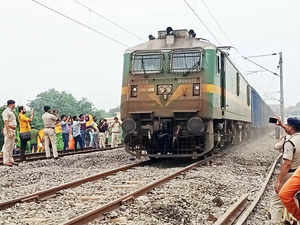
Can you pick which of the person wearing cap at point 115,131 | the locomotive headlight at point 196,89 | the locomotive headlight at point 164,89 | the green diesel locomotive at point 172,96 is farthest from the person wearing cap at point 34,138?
the locomotive headlight at point 196,89

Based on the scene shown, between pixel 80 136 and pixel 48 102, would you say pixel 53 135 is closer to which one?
pixel 80 136

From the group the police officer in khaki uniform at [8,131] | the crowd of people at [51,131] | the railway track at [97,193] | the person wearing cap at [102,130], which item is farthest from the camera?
the person wearing cap at [102,130]

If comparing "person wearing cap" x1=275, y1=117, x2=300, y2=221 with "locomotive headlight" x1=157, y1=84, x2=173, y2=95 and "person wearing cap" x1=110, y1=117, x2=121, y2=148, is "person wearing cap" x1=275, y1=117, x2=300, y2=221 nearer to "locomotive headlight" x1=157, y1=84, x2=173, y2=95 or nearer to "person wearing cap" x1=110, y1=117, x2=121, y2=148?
"locomotive headlight" x1=157, y1=84, x2=173, y2=95

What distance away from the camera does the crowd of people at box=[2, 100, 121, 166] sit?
37.3ft

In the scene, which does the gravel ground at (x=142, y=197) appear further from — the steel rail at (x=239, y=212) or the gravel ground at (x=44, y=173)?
the steel rail at (x=239, y=212)

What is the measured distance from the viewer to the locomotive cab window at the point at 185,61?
11719 millimetres

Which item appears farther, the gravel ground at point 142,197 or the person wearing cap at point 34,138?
the person wearing cap at point 34,138

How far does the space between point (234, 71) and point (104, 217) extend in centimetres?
1120

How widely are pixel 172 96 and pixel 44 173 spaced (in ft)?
12.8

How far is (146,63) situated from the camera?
39.8 ft

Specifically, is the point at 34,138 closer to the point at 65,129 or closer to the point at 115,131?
the point at 65,129

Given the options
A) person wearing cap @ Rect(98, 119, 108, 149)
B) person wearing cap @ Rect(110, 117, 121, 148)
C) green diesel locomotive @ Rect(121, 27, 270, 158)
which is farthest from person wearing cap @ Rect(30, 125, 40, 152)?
green diesel locomotive @ Rect(121, 27, 270, 158)

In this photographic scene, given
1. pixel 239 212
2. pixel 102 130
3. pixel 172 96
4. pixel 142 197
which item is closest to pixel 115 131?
pixel 102 130

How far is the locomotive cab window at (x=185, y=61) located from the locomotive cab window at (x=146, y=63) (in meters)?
0.41
